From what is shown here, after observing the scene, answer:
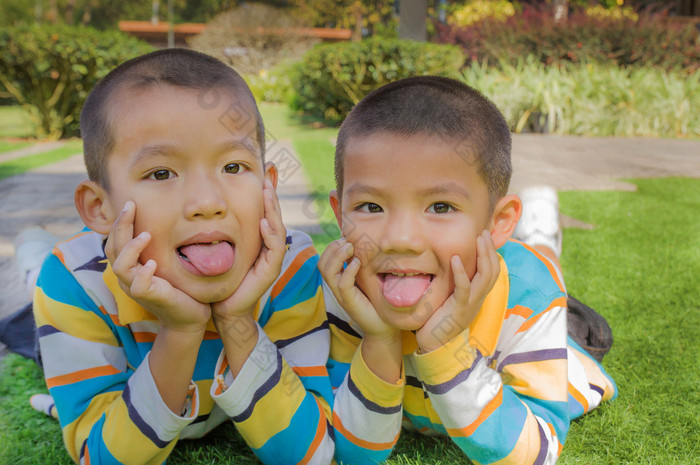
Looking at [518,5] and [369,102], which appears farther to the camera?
[518,5]

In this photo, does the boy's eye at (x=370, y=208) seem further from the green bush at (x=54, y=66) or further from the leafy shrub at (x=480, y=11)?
the leafy shrub at (x=480, y=11)

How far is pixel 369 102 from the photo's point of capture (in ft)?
5.29

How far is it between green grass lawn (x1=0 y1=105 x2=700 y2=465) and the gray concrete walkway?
3.88 ft

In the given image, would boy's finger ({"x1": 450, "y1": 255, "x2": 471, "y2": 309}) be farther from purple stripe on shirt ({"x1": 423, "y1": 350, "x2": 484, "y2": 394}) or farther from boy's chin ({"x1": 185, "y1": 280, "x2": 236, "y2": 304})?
boy's chin ({"x1": 185, "y1": 280, "x2": 236, "y2": 304})

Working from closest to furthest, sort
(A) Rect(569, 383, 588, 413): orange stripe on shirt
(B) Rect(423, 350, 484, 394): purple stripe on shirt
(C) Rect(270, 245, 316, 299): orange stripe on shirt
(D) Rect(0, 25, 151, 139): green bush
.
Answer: (B) Rect(423, 350, 484, 394): purple stripe on shirt, (C) Rect(270, 245, 316, 299): orange stripe on shirt, (A) Rect(569, 383, 588, 413): orange stripe on shirt, (D) Rect(0, 25, 151, 139): green bush

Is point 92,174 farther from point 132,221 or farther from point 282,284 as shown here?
point 282,284

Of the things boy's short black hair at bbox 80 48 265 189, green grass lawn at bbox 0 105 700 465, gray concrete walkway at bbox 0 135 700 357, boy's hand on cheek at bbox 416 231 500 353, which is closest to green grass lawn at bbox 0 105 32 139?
gray concrete walkway at bbox 0 135 700 357

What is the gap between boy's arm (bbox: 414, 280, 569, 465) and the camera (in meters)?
1.44

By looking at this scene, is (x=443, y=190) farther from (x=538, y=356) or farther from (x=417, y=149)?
(x=538, y=356)

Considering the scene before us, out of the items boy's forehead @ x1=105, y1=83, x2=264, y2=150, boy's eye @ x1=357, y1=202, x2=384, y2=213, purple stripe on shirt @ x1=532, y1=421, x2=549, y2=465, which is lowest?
purple stripe on shirt @ x1=532, y1=421, x2=549, y2=465

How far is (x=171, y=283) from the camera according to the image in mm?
1432

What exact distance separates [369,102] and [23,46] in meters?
9.56

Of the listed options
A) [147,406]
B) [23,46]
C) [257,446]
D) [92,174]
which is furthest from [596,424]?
[23,46]

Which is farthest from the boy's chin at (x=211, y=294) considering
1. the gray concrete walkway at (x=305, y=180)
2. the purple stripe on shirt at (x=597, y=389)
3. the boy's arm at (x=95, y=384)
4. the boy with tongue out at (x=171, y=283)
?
the gray concrete walkway at (x=305, y=180)
